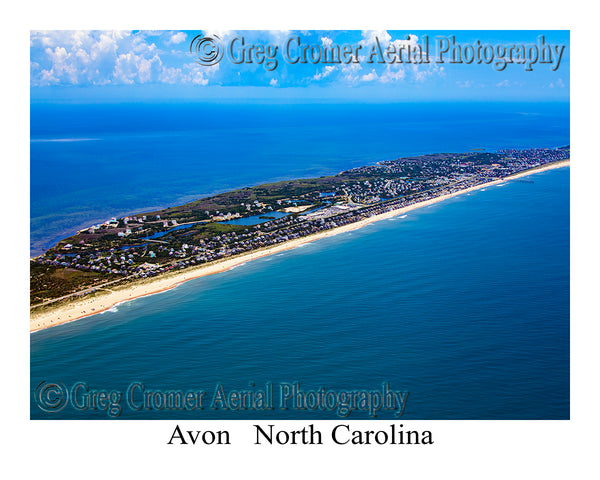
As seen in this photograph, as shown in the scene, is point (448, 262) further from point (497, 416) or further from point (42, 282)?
point (42, 282)

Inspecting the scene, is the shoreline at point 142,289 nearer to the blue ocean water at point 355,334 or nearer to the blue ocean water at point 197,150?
the blue ocean water at point 355,334

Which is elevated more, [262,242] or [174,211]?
[174,211]

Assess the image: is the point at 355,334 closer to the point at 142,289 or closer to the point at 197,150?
the point at 142,289

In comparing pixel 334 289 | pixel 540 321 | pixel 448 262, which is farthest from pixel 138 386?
pixel 448 262

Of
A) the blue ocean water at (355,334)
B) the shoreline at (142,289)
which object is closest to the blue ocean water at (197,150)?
the shoreline at (142,289)

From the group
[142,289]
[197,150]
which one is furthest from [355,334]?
[197,150]

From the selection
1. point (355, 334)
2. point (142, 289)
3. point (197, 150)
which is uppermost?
point (197, 150)
